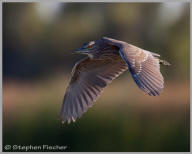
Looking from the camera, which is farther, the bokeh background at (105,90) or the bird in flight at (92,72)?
the bokeh background at (105,90)

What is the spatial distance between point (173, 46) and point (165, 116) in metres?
6.03

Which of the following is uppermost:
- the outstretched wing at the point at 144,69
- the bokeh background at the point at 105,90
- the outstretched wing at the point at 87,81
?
the outstretched wing at the point at 144,69

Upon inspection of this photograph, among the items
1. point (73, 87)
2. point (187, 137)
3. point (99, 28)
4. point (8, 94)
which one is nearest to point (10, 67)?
point (99, 28)

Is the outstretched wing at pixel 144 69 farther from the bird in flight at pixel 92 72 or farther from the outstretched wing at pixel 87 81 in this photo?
the outstretched wing at pixel 87 81

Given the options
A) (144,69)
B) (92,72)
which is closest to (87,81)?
(92,72)

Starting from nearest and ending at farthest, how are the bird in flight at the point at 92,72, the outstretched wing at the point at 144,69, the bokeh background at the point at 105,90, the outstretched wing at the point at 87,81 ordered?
the outstretched wing at the point at 144,69 < the bird in flight at the point at 92,72 < the outstretched wing at the point at 87,81 < the bokeh background at the point at 105,90

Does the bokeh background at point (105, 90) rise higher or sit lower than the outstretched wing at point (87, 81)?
lower

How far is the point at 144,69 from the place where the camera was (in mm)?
6516

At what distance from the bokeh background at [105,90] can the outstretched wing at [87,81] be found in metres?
4.37

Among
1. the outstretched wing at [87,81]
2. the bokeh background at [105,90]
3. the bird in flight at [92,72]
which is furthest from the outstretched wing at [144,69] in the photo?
the bokeh background at [105,90]

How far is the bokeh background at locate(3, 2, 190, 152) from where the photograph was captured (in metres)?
12.8

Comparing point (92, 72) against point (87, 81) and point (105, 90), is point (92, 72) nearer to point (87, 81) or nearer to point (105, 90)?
point (87, 81)

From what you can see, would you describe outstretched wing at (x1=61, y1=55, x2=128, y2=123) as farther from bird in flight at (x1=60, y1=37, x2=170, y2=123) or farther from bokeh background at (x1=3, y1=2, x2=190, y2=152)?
bokeh background at (x1=3, y1=2, x2=190, y2=152)

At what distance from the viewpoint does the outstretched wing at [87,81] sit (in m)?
7.61
